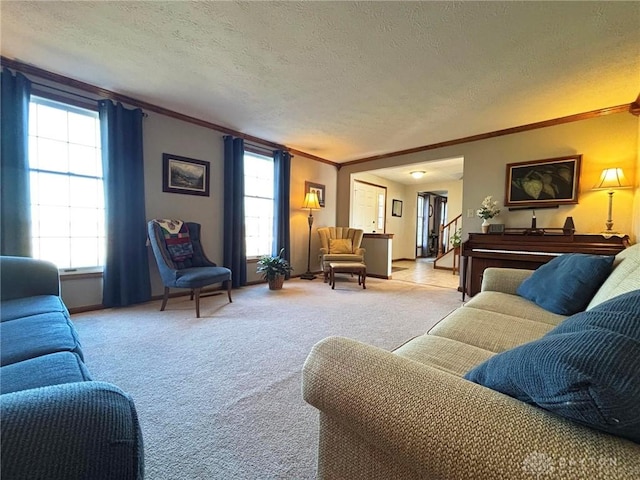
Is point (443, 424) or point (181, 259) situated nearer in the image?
point (443, 424)

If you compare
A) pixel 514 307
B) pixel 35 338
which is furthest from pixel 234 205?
pixel 514 307

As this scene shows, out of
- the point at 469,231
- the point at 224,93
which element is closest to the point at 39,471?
the point at 224,93

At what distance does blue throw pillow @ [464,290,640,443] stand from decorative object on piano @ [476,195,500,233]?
144 inches

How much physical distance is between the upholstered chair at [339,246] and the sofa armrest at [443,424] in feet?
12.5

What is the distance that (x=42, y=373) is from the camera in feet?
2.86

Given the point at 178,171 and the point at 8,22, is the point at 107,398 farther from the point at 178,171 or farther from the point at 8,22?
the point at 178,171

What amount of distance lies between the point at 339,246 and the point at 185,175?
2.65m

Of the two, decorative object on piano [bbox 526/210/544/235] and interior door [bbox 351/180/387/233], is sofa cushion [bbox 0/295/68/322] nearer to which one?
decorative object on piano [bbox 526/210/544/235]

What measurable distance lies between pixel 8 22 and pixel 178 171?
5.72 ft

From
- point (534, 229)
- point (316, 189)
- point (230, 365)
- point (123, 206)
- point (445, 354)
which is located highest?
point (316, 189)

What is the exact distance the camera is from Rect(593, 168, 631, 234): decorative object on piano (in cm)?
296

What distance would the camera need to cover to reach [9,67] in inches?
94.6

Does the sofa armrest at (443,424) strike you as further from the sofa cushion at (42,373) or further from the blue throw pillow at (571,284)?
the blue throw pillow at (571,284)

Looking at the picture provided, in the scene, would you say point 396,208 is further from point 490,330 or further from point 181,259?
point 490,330
